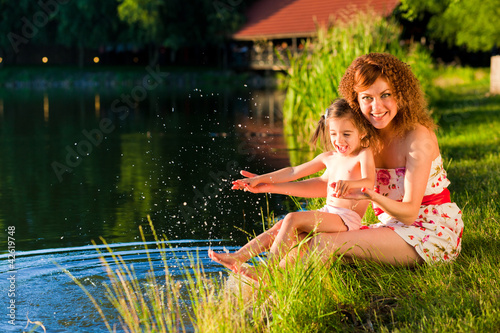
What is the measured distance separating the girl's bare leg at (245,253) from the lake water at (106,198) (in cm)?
64

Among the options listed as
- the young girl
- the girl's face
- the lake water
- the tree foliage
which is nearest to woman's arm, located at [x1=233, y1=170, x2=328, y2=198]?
the young girl

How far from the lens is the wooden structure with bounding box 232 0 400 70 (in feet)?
111

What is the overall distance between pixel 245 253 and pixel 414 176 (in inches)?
39.8

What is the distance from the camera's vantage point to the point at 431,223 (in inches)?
163

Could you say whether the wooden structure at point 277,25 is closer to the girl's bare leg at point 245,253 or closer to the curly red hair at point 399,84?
the curly red hair at point 399,84

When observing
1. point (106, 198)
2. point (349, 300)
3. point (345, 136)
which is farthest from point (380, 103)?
point (106, 198)

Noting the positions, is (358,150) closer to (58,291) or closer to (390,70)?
Answer: (390,70)

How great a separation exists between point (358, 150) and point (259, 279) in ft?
3.30

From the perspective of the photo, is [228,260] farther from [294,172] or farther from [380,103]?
[380,103]

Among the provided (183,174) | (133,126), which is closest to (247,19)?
(133,126)

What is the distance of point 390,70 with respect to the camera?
4.15 m

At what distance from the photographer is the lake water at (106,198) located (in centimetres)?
471

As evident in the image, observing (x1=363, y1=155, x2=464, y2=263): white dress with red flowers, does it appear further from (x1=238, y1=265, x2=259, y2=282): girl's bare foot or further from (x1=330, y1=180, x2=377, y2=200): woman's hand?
(x1=238, y1=265, x2=259, y2=282): girl's bare foot

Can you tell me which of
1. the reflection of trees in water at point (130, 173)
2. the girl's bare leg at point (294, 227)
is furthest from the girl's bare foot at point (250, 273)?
the reflection of trees in water at point (130, 173)
